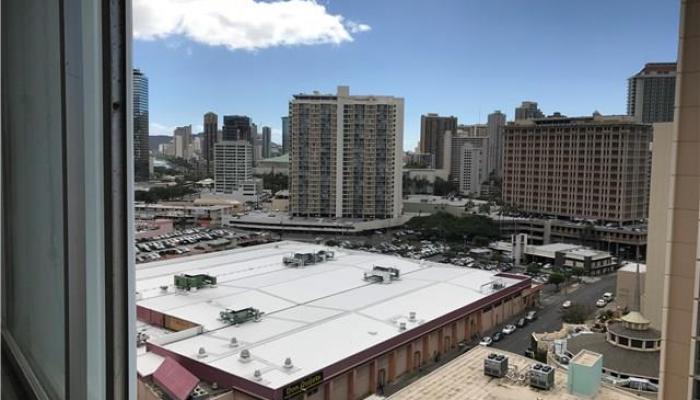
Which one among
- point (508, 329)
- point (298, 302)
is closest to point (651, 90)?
point (508, 329)

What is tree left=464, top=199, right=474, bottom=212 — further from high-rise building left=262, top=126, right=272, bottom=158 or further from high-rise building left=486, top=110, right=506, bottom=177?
high-rise building left=262, top=126, right=272, bottom=158

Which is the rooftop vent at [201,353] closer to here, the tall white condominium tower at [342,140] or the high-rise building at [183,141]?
the tall white condominium tower at [342,140]

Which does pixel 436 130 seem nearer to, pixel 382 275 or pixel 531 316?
pixel 531 316

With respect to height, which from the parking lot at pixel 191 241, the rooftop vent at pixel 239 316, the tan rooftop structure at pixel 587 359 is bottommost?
the parking lot at pixel 191 241

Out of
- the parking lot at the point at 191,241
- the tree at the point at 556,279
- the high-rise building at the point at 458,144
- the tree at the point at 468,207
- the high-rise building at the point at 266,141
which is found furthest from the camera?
the high-rise building at the point at 266,141

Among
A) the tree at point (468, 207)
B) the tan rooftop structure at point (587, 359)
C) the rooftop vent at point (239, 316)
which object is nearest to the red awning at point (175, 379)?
the rooftop vent at point (239, 316)

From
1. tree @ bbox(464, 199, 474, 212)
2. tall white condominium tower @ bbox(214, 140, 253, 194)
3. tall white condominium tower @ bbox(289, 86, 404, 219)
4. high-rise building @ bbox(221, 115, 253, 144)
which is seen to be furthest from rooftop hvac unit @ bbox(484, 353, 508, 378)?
high-rise building @ bbox(221, 115, 253, 144)
